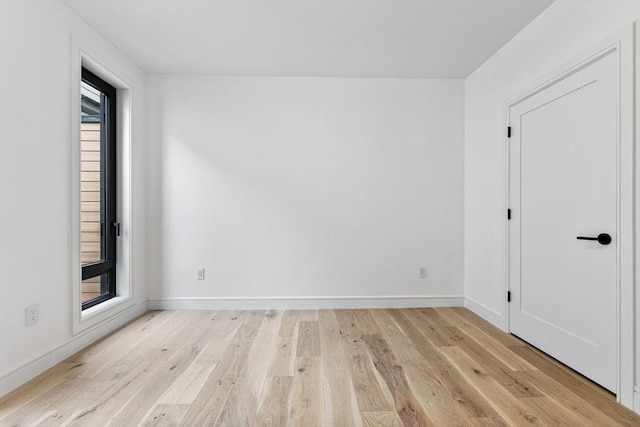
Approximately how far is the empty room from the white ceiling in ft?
0.09

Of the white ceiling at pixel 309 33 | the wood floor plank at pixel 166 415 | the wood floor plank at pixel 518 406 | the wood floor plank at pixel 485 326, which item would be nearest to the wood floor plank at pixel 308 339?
the wood floor plank at pixel 166 415

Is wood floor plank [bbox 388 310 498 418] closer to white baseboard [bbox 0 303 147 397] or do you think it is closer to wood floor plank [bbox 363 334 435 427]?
wood floor plank [bbox 363 334 435 427]

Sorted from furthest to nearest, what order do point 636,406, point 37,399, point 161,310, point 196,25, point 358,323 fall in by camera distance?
point 161,310
point 358,323
point 196,25
point 37,399
point 636,406

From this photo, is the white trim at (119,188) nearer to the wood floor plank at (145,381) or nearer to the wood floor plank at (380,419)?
the wood floor plank at (145,381)

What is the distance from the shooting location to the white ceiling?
262cm

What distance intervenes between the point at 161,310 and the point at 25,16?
2.82 m

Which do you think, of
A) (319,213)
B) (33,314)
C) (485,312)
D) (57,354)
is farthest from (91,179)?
(485,312)

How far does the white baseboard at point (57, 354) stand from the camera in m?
2.10

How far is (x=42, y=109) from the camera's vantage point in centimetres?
236

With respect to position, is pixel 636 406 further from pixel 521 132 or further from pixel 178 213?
pixel 178 213

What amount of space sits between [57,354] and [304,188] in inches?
101

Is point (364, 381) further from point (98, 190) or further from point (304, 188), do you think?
point (98, 190)

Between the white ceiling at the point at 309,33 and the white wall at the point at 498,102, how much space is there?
6.2 inches

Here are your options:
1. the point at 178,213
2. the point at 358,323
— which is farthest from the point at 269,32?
A: the point at 358,323
